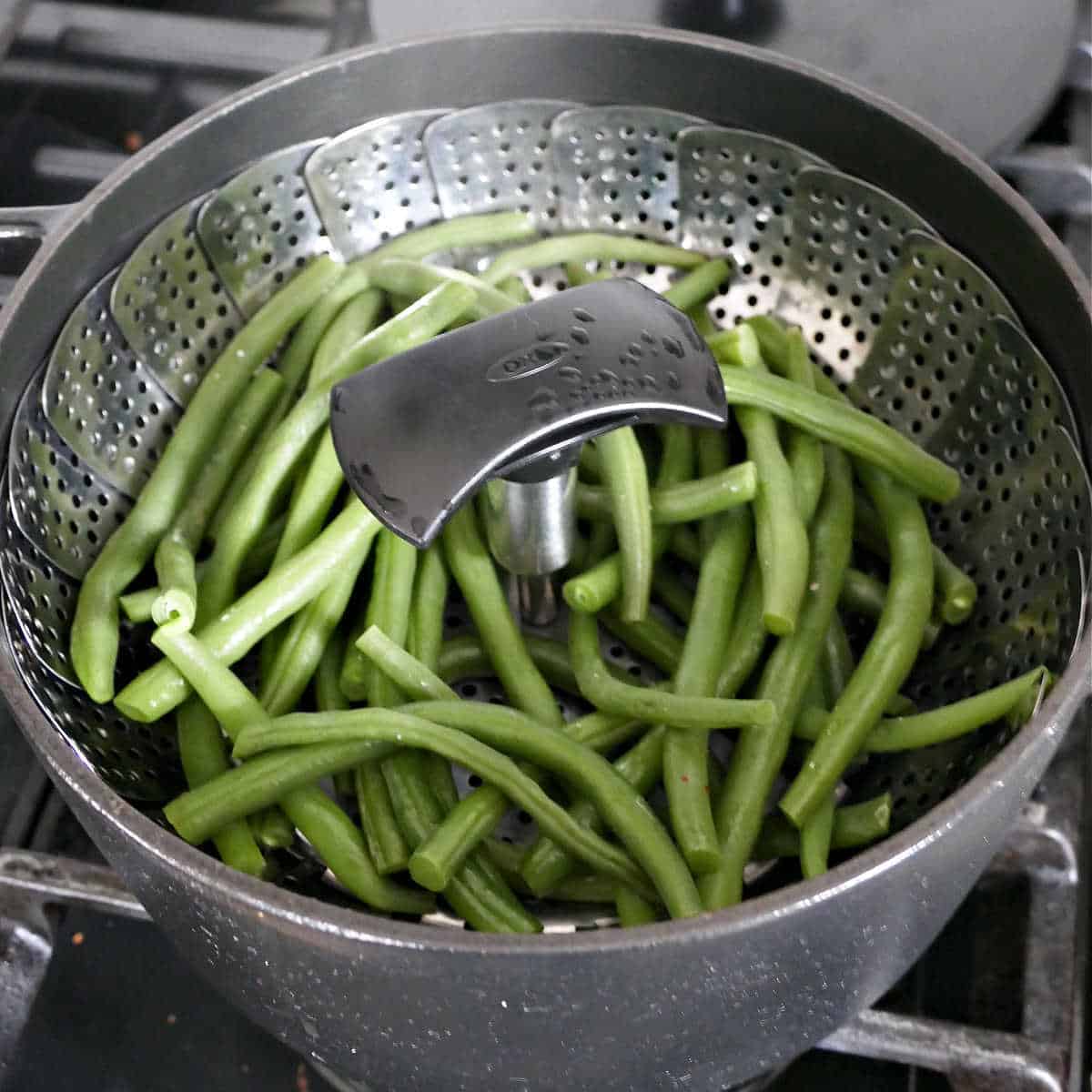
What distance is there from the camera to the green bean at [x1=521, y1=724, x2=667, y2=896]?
80 centimetres

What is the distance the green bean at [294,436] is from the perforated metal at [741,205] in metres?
0.22

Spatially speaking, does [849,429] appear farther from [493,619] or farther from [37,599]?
[37,599]

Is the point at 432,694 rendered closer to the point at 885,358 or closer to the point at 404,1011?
the point at 404,1011

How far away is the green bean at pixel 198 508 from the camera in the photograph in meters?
0.83

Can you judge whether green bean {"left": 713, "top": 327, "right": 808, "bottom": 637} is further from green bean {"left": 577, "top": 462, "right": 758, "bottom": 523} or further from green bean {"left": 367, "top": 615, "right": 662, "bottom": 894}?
green bean {"left": 367, "top": 615, "right": 662, "bottom": 894}

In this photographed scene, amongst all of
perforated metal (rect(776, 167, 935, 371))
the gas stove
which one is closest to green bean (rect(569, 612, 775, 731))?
the gas stove

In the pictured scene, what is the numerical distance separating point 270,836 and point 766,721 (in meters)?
0.32

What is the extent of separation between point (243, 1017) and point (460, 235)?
61cm

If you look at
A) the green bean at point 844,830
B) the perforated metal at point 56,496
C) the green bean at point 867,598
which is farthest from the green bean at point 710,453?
the perforated metal at point 56,496

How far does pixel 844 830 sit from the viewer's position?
0.81 meters

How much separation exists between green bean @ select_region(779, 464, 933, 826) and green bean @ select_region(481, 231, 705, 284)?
0.80 ft

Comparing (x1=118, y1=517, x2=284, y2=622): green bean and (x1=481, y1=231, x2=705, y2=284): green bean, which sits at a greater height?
(x1=481, y1=231, x2=705, y2=284): green bean

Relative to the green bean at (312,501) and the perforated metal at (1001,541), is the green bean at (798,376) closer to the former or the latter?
the perforated metal at (1001,541)

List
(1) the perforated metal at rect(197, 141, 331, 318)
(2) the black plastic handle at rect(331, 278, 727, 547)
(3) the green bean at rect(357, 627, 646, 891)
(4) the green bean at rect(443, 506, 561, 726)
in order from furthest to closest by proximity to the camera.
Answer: (1) the perforated metal at rect(197, 141, 331, 318), (4) the green bean at rect(443, 506, 561, 726), (3) the green bean at rect(357, 627, 646, 891), (2) the black plastic handle at rect(331, 278, 727, 547)
